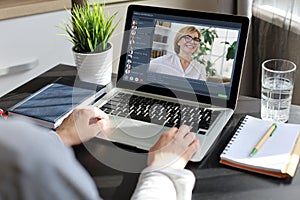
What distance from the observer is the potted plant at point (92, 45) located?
1.54m

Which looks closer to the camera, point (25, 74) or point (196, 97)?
point (196, 97)

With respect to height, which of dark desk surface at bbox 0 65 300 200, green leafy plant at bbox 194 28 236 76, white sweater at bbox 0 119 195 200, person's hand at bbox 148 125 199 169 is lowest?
dark desk surface at bbox 0 65 300 200

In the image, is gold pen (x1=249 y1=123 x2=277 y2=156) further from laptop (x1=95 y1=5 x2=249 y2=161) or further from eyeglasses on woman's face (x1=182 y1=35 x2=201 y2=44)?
eyeglasses on woman's face (x1=182 y1=35 x2=201 y2=44)

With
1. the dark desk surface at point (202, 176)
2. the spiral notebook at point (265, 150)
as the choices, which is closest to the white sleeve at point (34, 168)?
the dark desk surface at point (202, 176)

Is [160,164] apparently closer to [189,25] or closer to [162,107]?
[162,107]

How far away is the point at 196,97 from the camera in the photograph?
1403 mm

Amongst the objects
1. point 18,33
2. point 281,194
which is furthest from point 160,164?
point 18,33

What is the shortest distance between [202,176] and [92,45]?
619 mm

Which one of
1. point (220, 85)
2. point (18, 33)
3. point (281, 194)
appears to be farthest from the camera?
point (18, 33)

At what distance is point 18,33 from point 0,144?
5.92 feet

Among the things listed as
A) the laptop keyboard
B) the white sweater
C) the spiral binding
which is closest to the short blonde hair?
the laptop keyboard

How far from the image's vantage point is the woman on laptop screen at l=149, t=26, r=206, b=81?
1389 millimetres

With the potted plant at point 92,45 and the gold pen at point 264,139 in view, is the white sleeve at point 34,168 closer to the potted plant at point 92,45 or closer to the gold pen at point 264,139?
the gold pen at point 264,139

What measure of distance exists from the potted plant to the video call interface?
10 cm
